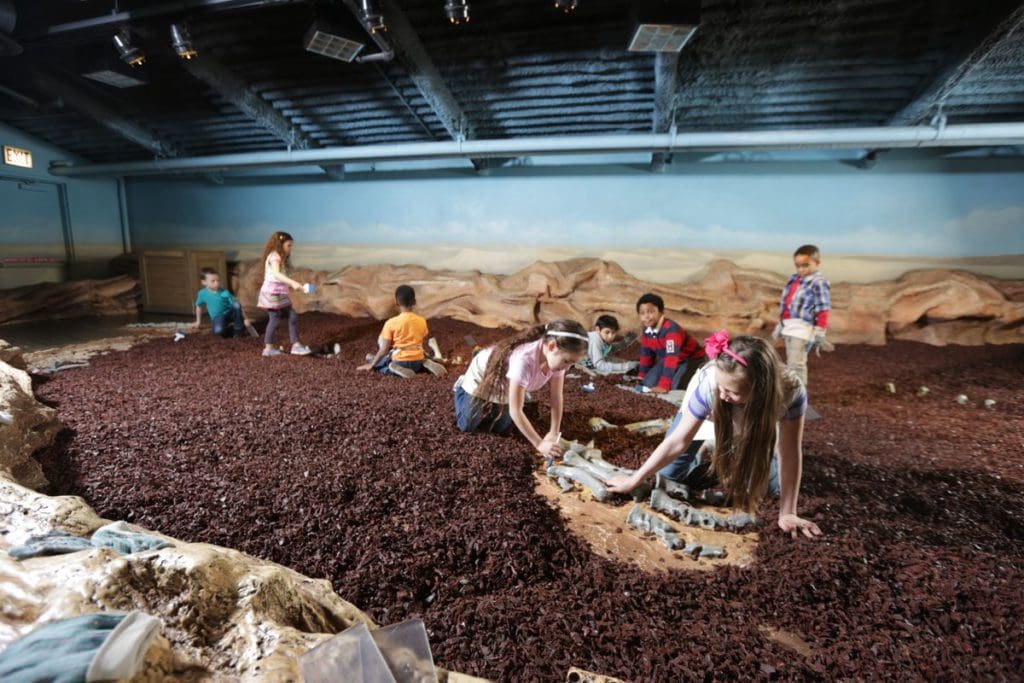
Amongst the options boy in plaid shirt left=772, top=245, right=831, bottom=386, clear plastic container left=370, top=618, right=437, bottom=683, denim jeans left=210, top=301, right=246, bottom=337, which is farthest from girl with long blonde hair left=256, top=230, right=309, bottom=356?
boy in plaid shirt left=772, top=245, right=831, bottom=386

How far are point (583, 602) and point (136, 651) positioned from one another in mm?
1647

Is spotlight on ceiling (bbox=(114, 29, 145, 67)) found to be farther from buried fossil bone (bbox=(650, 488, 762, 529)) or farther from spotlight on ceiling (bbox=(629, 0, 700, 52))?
buried fossil bone (bbox=(650, 488, 762, 529))

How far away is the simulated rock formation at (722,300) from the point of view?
7035 mm

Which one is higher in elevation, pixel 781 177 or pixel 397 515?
pixel 781 177

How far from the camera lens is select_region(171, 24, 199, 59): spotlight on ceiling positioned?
5504 millimetres

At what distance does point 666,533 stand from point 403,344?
12.5 feet

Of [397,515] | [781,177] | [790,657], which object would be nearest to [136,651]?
[397,515]

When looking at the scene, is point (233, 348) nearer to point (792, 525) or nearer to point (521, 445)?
point (521, 445)

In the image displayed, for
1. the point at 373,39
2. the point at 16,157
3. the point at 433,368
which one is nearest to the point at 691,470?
the point at 433,368

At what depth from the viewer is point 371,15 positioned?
5.10 m

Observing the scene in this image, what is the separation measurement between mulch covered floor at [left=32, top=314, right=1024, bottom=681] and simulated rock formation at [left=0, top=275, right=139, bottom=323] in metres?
6.53

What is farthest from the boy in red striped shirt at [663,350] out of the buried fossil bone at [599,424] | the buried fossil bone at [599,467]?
the buried fossil bone at [599,467]

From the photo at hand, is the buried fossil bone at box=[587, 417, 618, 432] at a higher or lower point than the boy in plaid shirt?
lower

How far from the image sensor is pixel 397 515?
2.61m
